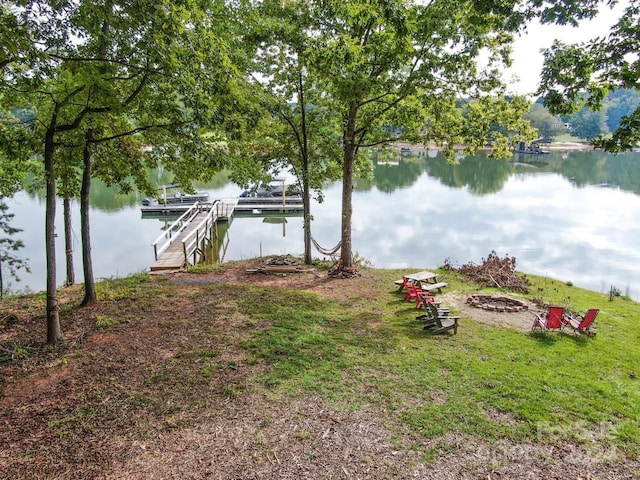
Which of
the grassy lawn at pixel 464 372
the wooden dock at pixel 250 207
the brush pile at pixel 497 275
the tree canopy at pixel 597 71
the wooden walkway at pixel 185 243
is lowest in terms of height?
the grassy lawn at pixel 464 372

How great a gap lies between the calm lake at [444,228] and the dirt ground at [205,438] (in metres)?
10.1

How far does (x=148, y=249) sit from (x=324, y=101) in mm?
12666

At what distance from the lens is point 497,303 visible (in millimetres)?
10484

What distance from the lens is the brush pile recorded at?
1223 cm

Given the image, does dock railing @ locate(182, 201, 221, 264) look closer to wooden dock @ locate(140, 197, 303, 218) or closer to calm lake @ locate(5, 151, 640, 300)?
calm lake @ locate(5, 151, 640, 300)

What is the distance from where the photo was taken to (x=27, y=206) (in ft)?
103

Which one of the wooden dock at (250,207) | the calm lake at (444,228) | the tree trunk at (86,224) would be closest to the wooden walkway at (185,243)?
the calm lake at (444,228)

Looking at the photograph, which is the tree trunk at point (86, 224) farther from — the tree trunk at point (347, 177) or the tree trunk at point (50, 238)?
the tree trunk at point (347, 177)

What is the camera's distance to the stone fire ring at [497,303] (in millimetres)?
9906

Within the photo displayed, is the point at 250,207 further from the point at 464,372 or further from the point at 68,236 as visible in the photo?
the point at 464,372

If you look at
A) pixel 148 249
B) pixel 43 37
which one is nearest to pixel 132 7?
pixel 43 37

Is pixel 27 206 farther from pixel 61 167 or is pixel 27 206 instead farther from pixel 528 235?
pixel 528 235

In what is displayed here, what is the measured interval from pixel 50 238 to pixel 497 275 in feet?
38.6

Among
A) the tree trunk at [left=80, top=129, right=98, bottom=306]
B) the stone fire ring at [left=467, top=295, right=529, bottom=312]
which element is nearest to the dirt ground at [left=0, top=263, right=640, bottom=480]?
the tree trunk at [left=80, top=129, right=98, bottom=306]
